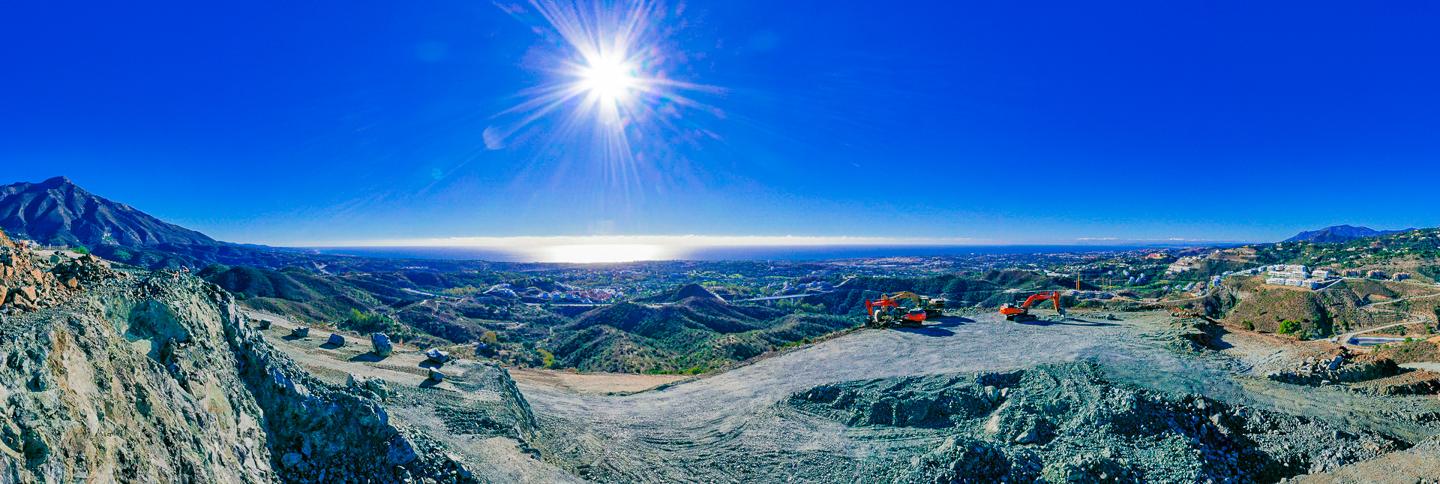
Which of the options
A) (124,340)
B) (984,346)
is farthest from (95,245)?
(984,346)

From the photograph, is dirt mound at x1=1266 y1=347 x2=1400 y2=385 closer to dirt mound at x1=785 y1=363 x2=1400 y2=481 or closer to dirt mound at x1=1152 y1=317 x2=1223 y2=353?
dirt mound at x1=1152 y1=317 x2=1223 y2=353

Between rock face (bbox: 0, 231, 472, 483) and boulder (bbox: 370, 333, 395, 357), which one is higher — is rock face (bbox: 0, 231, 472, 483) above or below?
above

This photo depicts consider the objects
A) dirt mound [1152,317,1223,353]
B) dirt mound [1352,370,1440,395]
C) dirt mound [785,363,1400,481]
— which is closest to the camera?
dirt mound [785,363,1400,481]

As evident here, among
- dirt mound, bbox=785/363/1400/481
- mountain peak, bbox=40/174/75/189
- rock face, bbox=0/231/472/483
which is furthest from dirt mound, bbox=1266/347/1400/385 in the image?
mountain peak, bbox=40/174/75/189

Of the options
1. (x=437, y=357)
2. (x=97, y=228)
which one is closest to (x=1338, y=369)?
(x=437, y=357)

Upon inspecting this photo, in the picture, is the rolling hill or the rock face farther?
the rolling hill

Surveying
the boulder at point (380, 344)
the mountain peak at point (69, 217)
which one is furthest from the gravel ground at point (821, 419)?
the mountain peak at point (69, 217)

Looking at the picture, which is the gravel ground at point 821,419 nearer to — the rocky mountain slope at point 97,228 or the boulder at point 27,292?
the boulder at point 27,292

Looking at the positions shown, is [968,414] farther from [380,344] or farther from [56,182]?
[56,182]
